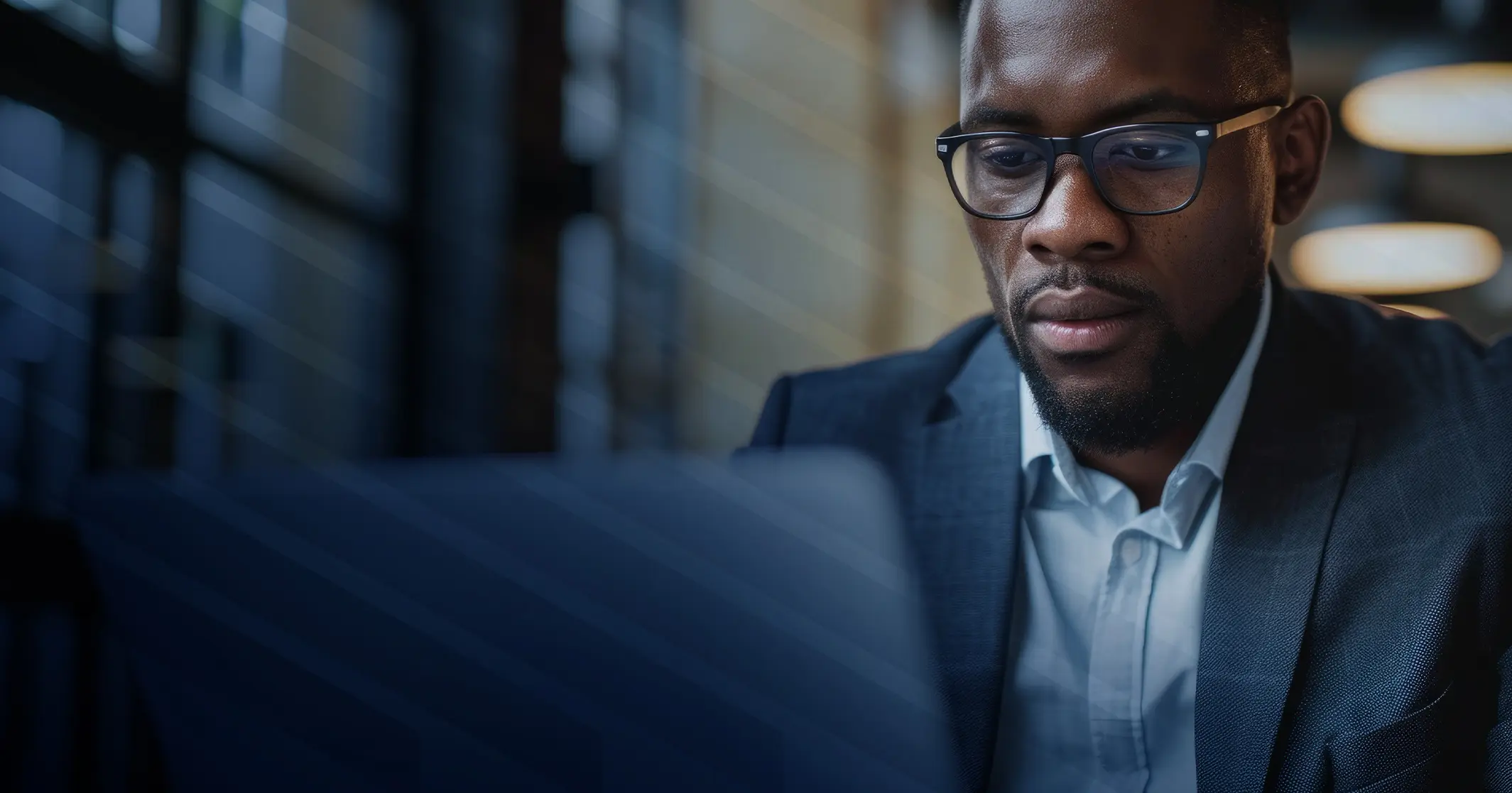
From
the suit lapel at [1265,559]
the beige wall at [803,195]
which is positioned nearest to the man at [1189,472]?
the suit lapel at [1265,559]

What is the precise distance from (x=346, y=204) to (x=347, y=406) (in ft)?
0.84

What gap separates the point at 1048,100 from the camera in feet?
2.57

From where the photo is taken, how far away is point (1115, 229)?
0.76m

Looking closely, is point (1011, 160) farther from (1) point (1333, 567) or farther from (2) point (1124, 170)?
(1) point (1333, 567)

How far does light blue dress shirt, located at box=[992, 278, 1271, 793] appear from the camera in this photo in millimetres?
814

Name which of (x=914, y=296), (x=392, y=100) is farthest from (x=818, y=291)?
(x=392, y=100)

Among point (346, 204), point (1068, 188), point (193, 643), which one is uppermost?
point (1068, 188)

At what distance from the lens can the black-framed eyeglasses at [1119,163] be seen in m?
0.76

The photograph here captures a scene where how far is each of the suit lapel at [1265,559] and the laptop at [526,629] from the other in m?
0.45

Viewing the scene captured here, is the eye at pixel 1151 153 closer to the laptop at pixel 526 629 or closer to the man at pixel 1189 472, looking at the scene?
the man at pixel 1189 472

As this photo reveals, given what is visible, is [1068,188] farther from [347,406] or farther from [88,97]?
[347,406]

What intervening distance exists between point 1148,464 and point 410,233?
1095mm

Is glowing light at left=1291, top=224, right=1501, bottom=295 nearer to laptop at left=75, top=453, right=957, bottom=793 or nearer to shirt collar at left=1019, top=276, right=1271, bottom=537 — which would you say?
shirt collar at left=1019, top=276, right=1271, bottom=537

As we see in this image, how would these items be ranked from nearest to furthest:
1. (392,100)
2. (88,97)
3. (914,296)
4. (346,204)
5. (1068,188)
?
(1068,188), (88,97), (346,204), (392,100), (914,296)
